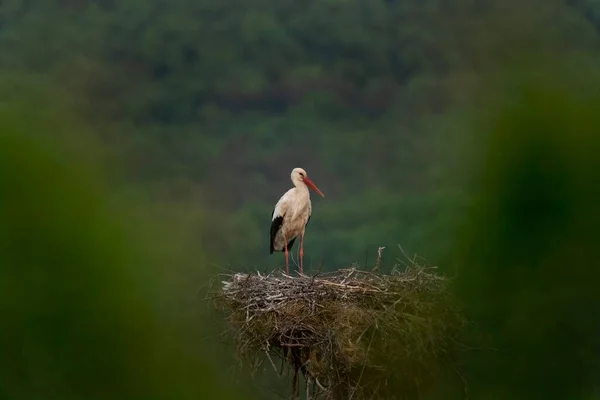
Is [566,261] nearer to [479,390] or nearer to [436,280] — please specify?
[479,390]

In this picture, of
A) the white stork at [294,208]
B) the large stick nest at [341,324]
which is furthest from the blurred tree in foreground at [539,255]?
the white stork at [294,208]

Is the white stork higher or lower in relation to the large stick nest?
higher

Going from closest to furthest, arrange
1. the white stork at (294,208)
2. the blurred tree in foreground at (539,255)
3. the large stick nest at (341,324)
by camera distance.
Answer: the blurred tree in foreground at (539,255), the large stick nest at (341,324), the white stork at (294,208)

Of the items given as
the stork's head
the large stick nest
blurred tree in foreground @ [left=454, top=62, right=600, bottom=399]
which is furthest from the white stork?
blurred tree in foreground @ [left=454, top=62, right=600, bottom=399]

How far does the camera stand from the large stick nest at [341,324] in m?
5.77

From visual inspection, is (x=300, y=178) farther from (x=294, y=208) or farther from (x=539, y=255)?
(x=539, y=255)

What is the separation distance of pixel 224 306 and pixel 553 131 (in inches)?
161

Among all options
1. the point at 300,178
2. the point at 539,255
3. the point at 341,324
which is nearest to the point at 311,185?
the point at 300,178

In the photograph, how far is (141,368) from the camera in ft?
7.86

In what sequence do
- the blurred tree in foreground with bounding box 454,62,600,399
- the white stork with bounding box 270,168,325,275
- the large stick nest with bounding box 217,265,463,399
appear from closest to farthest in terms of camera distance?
the blurred tree in foreground with bounding box 454,62,600,399, the large stick nest with bounding box 217,265,463,399, the white stork with bounding box 270,168,325,275

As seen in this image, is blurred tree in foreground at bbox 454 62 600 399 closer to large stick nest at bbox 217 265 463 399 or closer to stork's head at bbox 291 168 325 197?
large stick nest at bbox 217 265 463 399

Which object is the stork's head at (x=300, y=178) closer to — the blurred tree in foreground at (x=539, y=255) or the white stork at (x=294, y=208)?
the white stork at (x=294, y=208)

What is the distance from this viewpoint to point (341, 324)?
233 inches

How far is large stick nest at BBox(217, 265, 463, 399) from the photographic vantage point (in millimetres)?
5770
